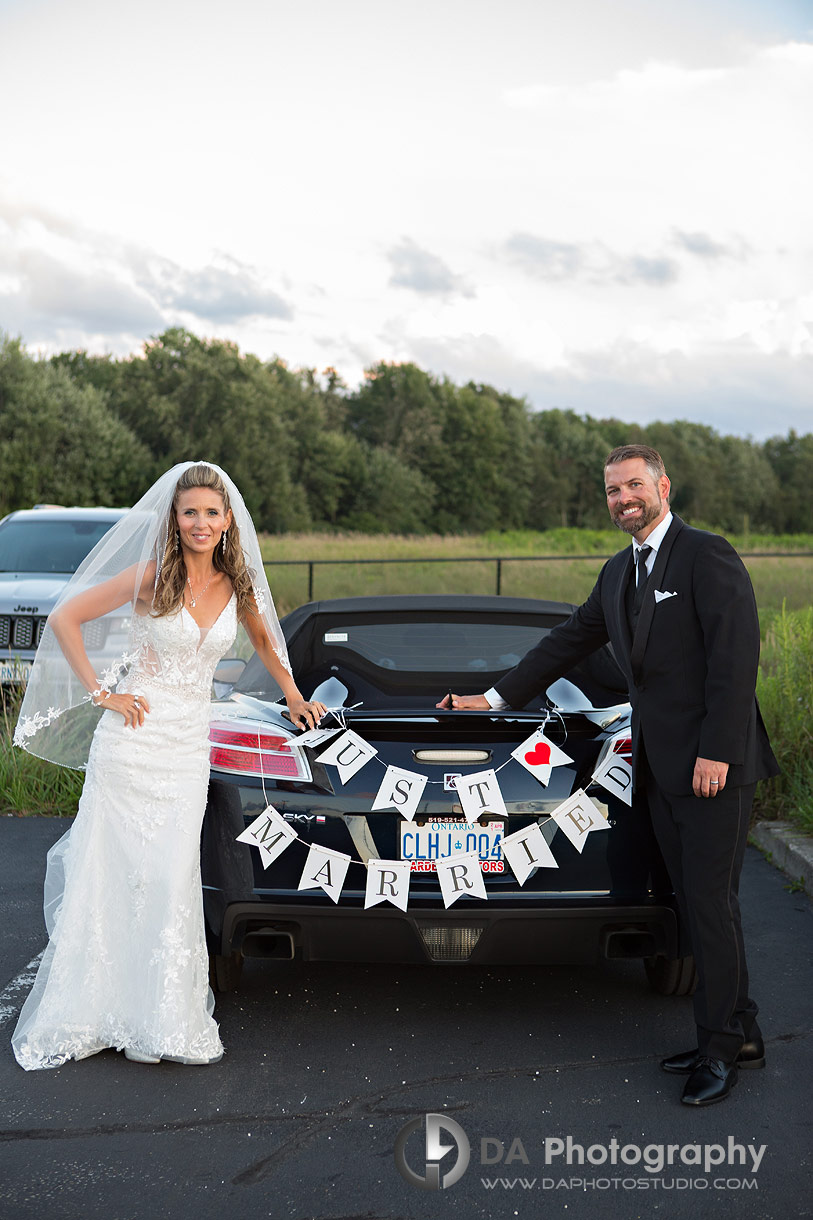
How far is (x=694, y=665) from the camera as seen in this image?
360cm

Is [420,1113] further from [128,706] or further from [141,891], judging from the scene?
[128,706]

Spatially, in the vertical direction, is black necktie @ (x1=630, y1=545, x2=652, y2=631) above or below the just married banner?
above

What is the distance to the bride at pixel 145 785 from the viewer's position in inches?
150

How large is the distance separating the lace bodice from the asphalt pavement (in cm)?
131

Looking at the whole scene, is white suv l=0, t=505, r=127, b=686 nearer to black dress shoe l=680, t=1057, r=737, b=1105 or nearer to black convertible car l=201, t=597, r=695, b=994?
black convertible car l=201, t=597, r=695, b=994

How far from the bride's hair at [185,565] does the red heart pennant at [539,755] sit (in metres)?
1.25

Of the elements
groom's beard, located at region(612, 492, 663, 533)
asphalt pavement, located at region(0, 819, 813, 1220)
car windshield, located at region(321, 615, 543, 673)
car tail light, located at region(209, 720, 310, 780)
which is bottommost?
asphalt pavement, located at region(0, 819, 813, 1220)

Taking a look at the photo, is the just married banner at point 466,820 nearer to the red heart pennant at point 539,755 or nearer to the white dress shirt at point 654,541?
the red heart pennant at point 539,755

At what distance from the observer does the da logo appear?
118 inches

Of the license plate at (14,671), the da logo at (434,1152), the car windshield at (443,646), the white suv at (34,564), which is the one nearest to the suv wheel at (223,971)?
the da logo at (434,1152)

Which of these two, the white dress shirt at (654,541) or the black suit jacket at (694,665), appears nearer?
the black suit jacket at (694,665)

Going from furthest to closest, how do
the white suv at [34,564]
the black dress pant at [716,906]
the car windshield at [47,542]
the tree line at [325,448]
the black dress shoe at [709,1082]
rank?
the tree line at [325,448] < the car windshield at [47,542] < the white suv at [34,564] < the black dress pant at [716,906] < the black dress shoe at [709,1082]

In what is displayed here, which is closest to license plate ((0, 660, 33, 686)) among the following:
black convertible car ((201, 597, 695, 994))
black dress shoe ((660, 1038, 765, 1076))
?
black convertible car ((201, 597, 695, 994))

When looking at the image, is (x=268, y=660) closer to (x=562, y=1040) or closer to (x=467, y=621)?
(x=467, y=621)
